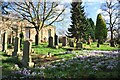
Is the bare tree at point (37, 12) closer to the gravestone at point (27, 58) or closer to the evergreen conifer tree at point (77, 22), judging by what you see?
the evergreen conifer tree at point (77, 22)

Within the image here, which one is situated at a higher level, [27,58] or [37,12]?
[37,12]

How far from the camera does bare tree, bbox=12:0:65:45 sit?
46.4ft

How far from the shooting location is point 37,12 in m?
14.5

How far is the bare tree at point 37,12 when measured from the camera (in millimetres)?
14141

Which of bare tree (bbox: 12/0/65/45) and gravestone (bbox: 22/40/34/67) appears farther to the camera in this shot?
bare tree (bbox: 12/0/65/45)

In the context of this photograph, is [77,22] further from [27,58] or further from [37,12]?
[27,58]

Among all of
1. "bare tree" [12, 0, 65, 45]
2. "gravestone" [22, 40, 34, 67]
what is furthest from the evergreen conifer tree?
"gravestone" [22, 40, 34, 67]

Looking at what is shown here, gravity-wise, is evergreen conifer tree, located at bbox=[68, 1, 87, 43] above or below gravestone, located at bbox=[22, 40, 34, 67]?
above

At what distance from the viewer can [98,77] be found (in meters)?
4.93

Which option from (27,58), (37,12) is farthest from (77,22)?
(27,58)

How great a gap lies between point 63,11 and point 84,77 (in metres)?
10.5

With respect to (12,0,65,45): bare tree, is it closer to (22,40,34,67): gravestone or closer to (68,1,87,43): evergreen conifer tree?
(68,1,87,43): evergreen conifer tree

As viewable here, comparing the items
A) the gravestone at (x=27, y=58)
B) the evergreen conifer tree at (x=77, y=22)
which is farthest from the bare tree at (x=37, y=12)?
the gravestone at (x=27, y=58)

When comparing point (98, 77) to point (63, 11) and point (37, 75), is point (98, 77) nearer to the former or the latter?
point (37, 75)
